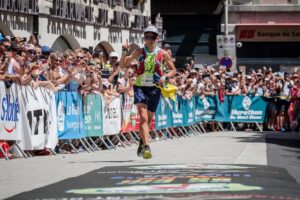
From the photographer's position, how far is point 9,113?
1764cm

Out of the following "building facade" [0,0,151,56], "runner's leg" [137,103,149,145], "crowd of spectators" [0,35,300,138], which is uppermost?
"building facade" [0,0,151,56]

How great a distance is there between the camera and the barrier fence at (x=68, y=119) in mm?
17875

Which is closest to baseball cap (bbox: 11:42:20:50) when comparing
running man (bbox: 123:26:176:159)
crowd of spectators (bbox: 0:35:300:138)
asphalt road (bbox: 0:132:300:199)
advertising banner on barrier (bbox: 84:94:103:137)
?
crowd of spectators (bbox: 0:35:300:138)

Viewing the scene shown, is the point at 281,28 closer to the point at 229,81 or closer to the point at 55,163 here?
the point at 229,81

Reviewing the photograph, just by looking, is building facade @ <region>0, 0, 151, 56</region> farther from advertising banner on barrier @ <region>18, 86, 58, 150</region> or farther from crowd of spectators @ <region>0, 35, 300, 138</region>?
advertising banner on barrier @ <region>18, 86, 58, 150</region>

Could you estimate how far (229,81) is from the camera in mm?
39000

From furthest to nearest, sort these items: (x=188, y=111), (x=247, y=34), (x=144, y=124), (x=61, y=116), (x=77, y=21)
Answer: (x=247, y=34), (x=77, y=21), (x=188, y=111), (x=61, y=116), (x=144, y=124)

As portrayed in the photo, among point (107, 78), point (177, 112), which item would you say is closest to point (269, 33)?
point (177, 112)

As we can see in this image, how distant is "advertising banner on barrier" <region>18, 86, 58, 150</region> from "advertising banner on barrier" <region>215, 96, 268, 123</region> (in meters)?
18.6

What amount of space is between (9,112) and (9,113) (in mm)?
16

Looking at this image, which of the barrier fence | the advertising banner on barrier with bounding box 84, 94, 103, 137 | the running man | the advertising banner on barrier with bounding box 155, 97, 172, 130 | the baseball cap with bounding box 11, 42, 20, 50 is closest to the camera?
the running man

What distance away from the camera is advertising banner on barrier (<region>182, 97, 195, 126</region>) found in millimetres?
33281

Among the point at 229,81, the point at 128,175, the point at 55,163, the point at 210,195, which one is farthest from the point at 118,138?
the point at 229,81

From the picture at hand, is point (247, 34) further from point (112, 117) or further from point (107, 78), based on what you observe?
point (112, 117)
